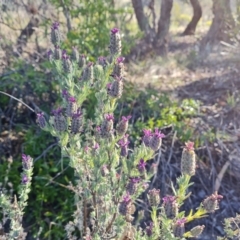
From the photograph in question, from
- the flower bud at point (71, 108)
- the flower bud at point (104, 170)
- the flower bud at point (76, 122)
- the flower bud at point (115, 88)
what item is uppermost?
the flower bud at point (115, 88)

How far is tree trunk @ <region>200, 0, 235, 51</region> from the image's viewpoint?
5203 mm

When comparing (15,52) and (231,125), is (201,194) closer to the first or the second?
(231,125)

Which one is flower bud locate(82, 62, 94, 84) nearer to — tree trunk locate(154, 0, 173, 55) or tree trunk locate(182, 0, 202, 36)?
tree trunk locate(154, 0, 173, 55)

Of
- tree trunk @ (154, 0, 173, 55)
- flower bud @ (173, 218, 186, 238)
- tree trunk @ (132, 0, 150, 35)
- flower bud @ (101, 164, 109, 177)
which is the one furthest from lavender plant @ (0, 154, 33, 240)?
tree trunk @ (154, 0, 173, 55)

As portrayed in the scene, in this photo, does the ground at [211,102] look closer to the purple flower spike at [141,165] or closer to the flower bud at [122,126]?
the purple flower spike at [141,165]

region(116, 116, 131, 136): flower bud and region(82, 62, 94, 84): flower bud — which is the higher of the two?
region(82, 62, 94, 84): flower bud

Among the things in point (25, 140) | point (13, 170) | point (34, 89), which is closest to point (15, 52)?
point (34, 89)

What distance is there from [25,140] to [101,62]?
4.90 ft

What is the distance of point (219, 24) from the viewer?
5730mm

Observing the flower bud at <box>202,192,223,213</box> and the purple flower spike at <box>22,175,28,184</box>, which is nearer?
the flower bud at <box>202,192,223,213</box>

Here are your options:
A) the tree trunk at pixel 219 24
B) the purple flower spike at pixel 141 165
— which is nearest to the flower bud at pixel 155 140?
the purple flower spike at pixel 141 165

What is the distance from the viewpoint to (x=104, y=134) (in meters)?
2.11

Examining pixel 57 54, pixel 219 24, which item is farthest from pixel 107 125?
pixel 219 24

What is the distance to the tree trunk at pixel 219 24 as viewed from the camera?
520 centimetres
